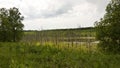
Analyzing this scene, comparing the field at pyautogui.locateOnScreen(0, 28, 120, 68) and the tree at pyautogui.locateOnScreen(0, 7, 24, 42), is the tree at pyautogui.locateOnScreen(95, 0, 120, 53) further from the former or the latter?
the tree at pyautogui.locateOnScreen(0, 7, 24, 42)

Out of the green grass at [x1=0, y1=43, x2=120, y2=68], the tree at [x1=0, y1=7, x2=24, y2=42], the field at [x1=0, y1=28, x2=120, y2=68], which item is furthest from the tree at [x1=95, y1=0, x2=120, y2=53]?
the tree at [x1=0, y1=7, x2=24, y2=42]

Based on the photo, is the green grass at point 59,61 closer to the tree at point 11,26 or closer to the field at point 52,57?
the field at point 52,57

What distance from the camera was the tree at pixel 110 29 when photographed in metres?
38.6

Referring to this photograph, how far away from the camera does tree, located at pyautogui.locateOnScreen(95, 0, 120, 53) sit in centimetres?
3862

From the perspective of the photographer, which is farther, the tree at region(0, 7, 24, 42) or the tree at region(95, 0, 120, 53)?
the tree at region(0, 7, 24, 42)

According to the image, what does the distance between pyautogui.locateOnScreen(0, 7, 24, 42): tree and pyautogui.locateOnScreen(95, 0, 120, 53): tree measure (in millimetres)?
48444

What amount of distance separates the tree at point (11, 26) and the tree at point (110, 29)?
48.4m

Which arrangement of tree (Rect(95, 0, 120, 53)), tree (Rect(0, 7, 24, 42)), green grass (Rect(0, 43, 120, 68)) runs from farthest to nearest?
tree (Rect(0, 7, 24, 42)) → tree (Rect(95, 0, 120, 53)) → green grass (Rect(0, 43, 120, 68))

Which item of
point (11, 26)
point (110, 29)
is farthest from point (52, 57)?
point (11, 26)

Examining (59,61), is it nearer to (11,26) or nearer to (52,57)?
(52,57)

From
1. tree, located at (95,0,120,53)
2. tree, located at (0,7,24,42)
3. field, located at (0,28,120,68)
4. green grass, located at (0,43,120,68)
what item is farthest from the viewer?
tree, located at (0,7,24,42)

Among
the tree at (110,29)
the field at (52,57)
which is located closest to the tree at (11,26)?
the field at (52,57)

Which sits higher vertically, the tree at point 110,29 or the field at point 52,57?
A: the tree at point 110,29

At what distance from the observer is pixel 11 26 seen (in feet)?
283
